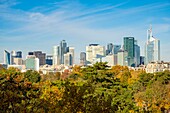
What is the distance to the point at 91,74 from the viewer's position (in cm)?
Answer: 1738

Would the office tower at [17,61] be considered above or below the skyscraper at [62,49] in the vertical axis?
below

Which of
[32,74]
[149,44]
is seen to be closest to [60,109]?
[32,74]

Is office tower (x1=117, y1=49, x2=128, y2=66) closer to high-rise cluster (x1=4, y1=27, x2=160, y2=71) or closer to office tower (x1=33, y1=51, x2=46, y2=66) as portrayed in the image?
high-rise cluster (x1=4, y1=27, x2=160, y2=71)

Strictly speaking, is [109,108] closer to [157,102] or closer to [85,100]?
[85,100]

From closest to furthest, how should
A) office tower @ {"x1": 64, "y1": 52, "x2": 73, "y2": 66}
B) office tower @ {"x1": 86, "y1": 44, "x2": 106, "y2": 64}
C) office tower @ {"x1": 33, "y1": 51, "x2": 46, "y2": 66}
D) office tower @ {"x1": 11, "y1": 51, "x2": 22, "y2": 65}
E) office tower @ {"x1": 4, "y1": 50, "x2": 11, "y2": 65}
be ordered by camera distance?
1. office tower @ {"x1": 33, "y1": 51, "x2": 46, "y2": 66}
2. office tower @ {"x1": 64, "y1": 52, "x2": 73, "y2": 66}
3. office tower @ {"x1": 4, "y1": 50, "x2": 11, "y2": 65}
4. office tower @ {"x1": 86, "y1": 44, "x2": 106, "y2": 64}
5. office tower @ {"x1": 11, "y1": 51, "x2": 22, "y2": 65}

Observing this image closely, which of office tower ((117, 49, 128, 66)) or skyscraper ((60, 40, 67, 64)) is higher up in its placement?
skyscraper ((60, 40, 67, 64))

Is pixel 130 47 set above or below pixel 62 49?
below

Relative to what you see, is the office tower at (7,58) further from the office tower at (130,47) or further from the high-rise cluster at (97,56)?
the office tower at (130,47)

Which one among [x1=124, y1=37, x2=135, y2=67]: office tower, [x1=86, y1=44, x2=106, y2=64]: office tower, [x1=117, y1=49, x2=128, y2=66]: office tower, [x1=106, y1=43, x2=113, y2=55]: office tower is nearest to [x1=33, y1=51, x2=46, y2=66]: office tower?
[x1=86, y1=44, x2=106, y2=64]: office tower

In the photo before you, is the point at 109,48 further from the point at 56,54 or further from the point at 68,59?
the point at 56,54

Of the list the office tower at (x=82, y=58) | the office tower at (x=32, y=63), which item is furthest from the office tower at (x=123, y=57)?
the office tower at (x=32, y=63)

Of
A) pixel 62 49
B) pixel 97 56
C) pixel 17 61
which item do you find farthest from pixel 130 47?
pixel 17 61

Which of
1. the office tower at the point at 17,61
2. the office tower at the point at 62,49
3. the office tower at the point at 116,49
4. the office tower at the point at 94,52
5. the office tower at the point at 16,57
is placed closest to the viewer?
the office tower at the point at 62,49

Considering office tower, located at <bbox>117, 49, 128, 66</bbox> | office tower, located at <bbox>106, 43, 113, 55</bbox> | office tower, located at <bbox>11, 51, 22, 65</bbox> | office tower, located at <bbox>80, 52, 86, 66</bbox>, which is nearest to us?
office tower, located at <bbox>117, 49, 128, 66</bbox>
